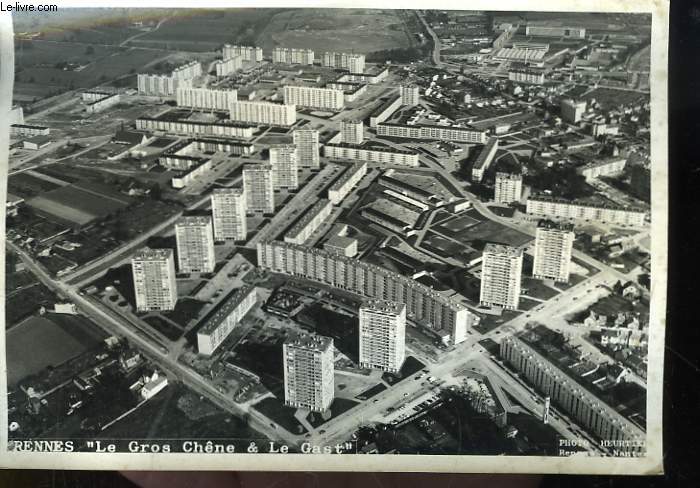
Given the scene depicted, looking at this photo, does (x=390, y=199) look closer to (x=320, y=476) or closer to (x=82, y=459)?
(x=320, y=476)

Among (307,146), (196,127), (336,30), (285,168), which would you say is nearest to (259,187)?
(285,168)

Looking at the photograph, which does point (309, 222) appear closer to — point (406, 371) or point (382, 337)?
point (382, 337)

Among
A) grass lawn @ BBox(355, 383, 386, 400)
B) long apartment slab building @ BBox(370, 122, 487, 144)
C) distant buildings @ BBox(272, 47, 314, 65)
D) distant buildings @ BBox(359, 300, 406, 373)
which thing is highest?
distant buildings @ BBox(272, 47, 314, 65)

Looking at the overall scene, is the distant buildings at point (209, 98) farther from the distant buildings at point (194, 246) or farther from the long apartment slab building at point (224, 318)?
the long apartment slab building at point (224, 318)

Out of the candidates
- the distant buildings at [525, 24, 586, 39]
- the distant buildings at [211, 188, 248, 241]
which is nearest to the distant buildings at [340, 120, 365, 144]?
the distant buildings at [211, 188, 248, 241]

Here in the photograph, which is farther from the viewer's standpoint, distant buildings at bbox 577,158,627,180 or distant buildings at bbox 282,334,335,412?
distant buildings at bbox 577,158,627,180

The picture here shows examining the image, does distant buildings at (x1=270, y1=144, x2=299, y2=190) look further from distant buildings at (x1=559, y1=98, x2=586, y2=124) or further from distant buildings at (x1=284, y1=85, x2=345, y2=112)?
distant buildings at (x1=559, y1=98, x2=586, y2=124)
